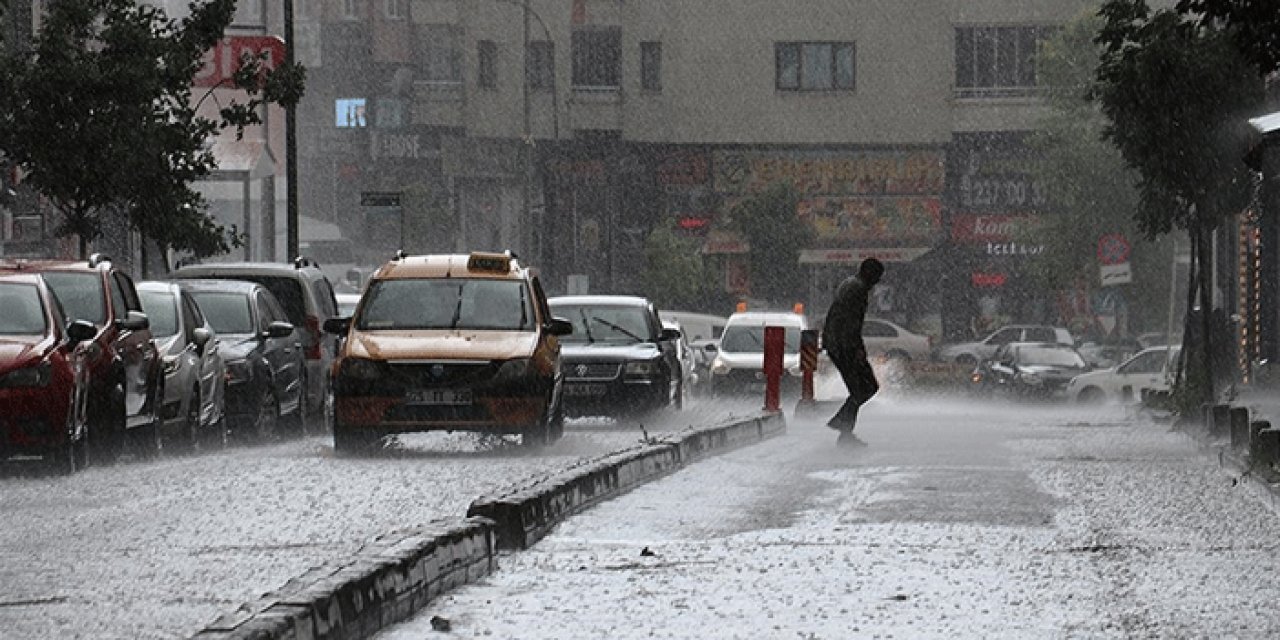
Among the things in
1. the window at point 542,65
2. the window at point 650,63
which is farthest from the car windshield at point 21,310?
the window at point 542,65

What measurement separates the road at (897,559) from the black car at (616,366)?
9.80m

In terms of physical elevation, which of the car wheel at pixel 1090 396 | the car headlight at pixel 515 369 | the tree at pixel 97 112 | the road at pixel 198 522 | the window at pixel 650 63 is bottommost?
the car wheel at pixel 1090 396

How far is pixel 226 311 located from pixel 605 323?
5568 millimetres

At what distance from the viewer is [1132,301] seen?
68.5 meters

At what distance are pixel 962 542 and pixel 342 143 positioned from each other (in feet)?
289

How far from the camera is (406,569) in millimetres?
10133

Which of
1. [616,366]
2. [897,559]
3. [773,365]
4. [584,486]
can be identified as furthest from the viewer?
[773,365]

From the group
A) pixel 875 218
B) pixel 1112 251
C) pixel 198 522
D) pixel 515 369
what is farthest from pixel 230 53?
pixel 198 522

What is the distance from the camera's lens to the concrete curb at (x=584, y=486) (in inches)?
Result: 494

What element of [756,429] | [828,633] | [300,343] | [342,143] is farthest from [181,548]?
[342,143]

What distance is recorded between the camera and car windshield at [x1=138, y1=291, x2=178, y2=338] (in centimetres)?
2377

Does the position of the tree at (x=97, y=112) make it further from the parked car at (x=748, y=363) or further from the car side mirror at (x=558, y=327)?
the car side mirror at (x=558, y=327)

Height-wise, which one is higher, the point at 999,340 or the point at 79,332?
the point at 79,332

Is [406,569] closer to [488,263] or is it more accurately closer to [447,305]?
[447,305]
